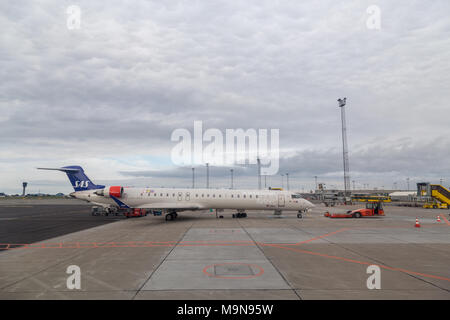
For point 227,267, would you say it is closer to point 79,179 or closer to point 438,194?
point 79,179

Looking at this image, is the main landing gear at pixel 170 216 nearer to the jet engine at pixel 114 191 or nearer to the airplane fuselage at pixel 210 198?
the airplane fuselage at pixel 210 198

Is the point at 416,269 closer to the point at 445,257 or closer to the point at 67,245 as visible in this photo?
the point at 445,257

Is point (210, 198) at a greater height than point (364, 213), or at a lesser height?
greater

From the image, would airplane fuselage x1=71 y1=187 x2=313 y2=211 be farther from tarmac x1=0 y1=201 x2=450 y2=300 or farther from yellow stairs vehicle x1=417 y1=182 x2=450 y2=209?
yellow stairs vehicle x1=417 y1=182 x2=450 y2=209

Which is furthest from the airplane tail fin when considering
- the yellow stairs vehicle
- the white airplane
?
the yellow stairs vehicle

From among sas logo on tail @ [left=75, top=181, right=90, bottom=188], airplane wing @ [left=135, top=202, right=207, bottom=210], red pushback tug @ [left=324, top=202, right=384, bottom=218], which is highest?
sas logo on tail @ [left=75, top=181, right=90, bottom=188]

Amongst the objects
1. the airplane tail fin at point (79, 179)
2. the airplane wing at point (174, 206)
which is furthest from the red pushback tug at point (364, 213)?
the airplane tail fin at point (79, 179)

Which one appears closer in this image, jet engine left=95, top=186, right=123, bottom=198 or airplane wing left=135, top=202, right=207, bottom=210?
airplane wing left=135, top=202, right=207, bottom=210

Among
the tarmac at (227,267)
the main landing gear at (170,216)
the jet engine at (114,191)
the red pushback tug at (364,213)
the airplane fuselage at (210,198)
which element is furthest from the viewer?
the red pushback tug at (364,213)

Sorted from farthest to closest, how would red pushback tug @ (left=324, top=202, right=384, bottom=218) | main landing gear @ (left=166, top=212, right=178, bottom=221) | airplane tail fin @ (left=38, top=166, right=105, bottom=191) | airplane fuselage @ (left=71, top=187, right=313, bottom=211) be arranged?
airplane tail fin @ (left=38, top=166, right=105, bottom=191) < red pushback tug @ (left=324, top=202, right=384, bottom=218) < airplane fuselage @ (left=71, top=187, right=313, bottom=211) < main landing gear @ (left=166, top=212, right=178, bottom=221)

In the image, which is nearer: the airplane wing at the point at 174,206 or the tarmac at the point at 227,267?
the tarmac at the point at 227,267

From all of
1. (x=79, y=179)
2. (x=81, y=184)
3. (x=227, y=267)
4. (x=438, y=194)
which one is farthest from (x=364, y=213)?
(x=79, y=179)
